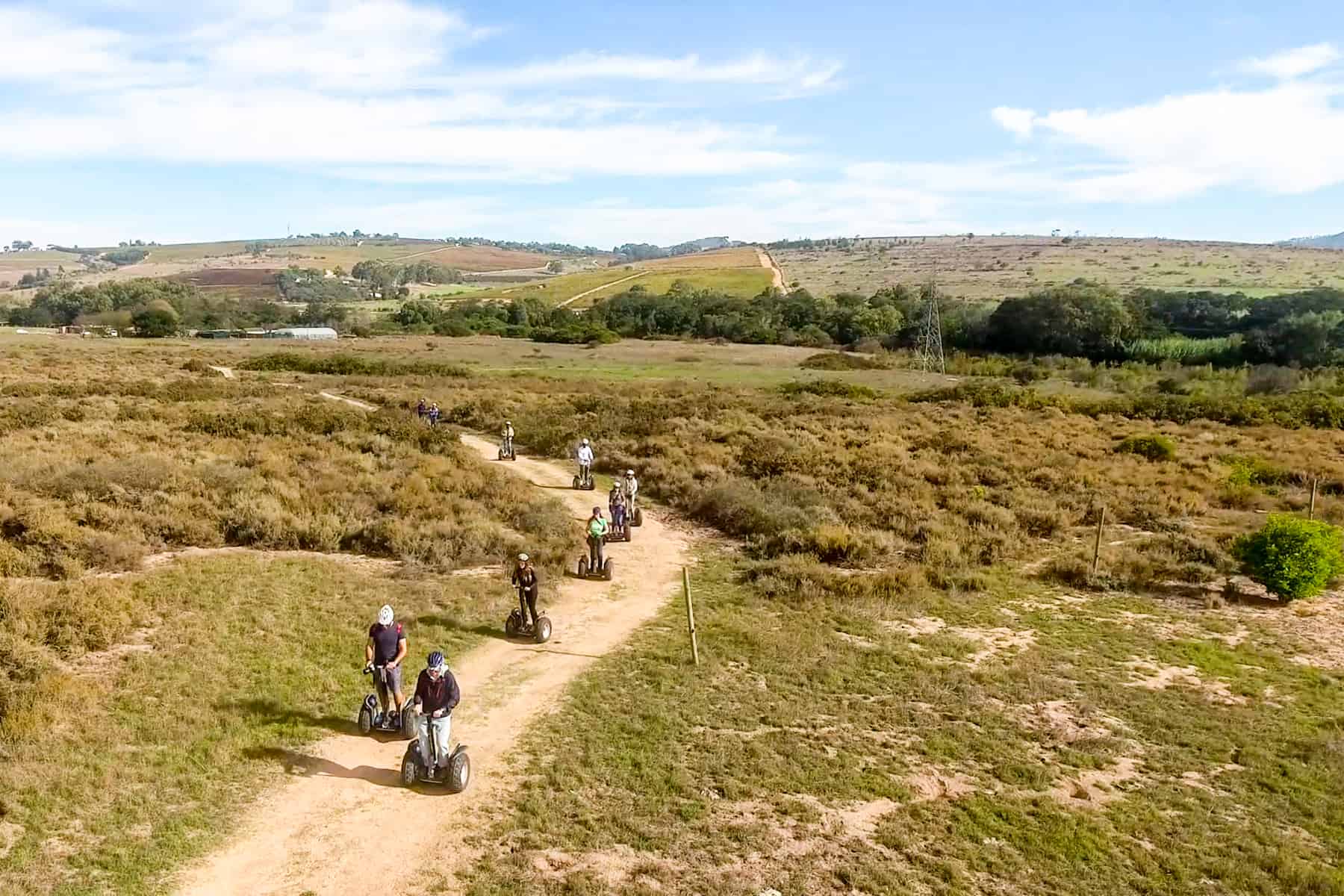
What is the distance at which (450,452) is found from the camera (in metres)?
28.9

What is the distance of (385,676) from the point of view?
37.8ft

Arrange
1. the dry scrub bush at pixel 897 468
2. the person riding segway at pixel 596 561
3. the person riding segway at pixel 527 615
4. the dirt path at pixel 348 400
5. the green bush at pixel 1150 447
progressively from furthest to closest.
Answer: the dirt path at pixel 348 400 < the green bush at pixel 1150 447 < the dry scrub bush at pixel 897 468 < the person riding segway at pixel 596 561 < the person riding segway at pixel 527 615

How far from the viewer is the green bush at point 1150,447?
108 feet

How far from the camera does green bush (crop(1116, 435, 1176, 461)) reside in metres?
33.0

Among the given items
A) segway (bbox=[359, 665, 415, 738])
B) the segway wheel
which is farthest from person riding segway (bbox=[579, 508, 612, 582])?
the segway wheel

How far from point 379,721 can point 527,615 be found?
13.1 feet

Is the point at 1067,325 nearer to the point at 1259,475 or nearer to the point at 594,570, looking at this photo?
the point at 1259,475

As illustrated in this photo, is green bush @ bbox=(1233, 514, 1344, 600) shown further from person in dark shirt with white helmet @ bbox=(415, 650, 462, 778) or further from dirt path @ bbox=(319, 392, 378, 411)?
dirt path @ bbox=(319, 392, 378, 411)

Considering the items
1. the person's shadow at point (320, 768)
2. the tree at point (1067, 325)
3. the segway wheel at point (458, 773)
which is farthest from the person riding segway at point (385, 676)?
the tree at point (1067, 325)

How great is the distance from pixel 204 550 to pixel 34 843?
35.8 ft

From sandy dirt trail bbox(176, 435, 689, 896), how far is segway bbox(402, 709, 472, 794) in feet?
0.41

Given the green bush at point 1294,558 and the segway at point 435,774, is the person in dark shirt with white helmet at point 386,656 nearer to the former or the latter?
the segway at point 435,774

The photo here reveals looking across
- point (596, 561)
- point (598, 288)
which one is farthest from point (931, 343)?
point (598, 288)

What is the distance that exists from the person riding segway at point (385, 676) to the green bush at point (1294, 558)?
57.9 ft
